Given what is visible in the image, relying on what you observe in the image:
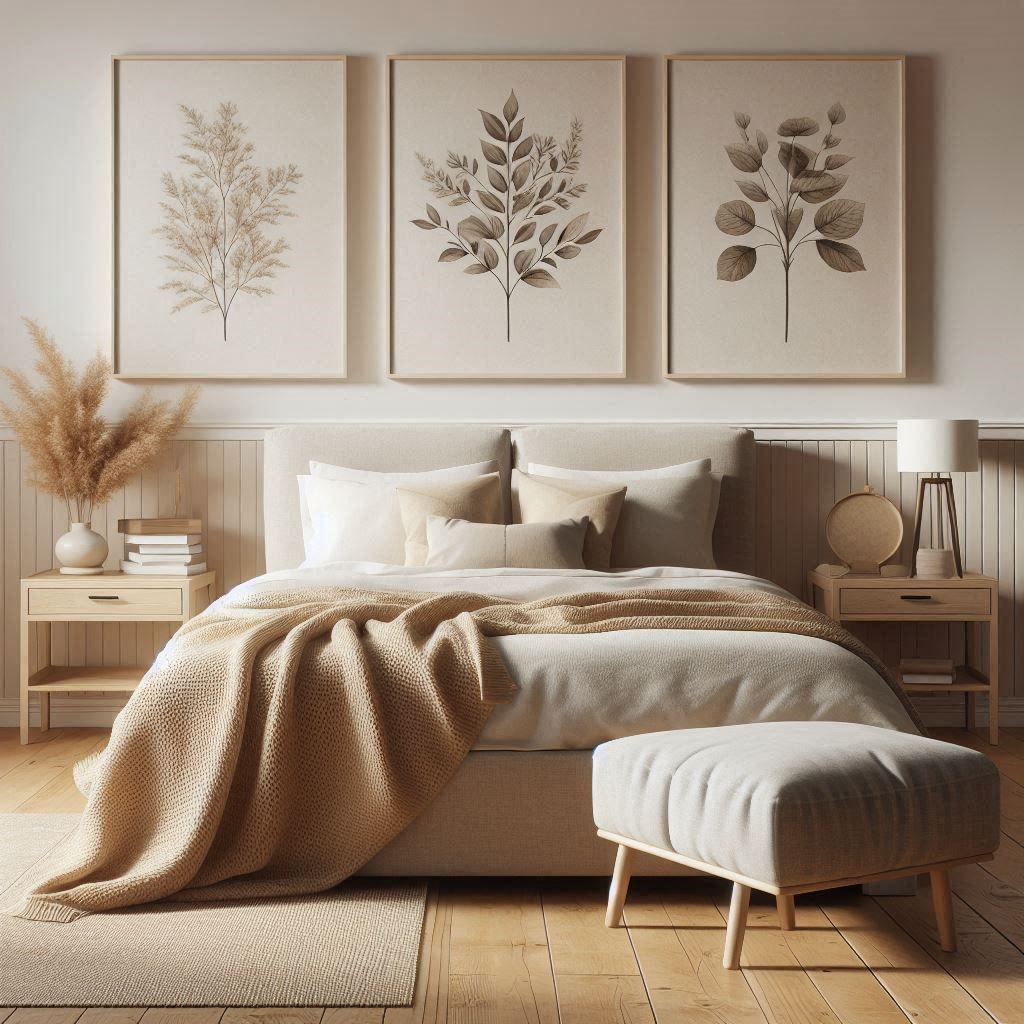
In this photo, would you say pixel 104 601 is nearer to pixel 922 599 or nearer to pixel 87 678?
pixel 87 678

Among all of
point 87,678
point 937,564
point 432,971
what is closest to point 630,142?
point 937,564

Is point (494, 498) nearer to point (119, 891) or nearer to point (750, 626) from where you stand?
point (750, 626)

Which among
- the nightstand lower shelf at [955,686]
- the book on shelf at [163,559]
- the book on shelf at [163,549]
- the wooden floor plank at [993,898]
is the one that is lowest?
the wooden floor plank at [993,898]

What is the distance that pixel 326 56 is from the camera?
4.66 metres

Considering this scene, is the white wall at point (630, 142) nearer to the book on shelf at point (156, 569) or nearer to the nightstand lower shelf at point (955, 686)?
the book on shelf at point (156, 569)

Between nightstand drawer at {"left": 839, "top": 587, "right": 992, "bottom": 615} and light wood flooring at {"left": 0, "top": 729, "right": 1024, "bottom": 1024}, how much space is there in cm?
138

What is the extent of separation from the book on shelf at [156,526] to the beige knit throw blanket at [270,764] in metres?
1.76

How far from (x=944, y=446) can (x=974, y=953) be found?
2.33m

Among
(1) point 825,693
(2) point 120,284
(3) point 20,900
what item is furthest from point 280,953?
(2) point 120,284

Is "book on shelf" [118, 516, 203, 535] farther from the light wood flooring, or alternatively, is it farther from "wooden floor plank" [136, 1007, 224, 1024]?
"wooden floor plank" [136, 1007, 224, 1024]

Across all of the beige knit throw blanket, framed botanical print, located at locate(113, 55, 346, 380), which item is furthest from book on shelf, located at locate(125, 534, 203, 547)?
the beige knit throw blanket

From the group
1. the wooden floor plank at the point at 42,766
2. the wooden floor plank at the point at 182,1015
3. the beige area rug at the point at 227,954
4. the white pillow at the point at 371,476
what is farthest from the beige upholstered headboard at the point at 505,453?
the wooden floor plank at the point at 182,1015

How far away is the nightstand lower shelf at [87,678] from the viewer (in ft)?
14.3

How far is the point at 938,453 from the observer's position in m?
4.36
